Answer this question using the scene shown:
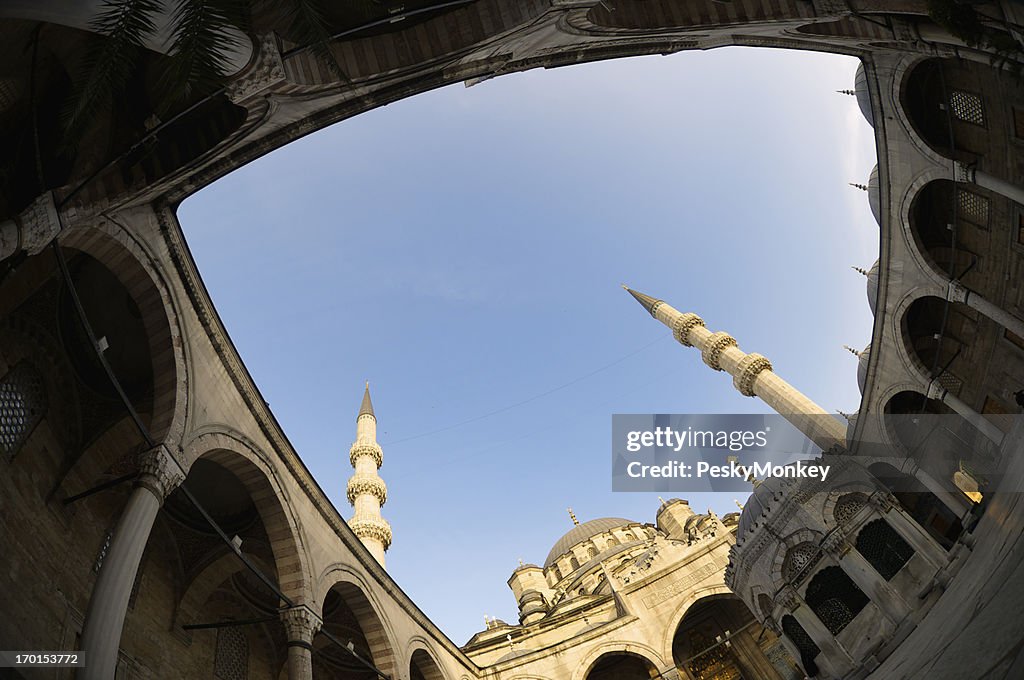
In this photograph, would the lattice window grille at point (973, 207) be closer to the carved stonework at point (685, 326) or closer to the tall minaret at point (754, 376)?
the tall minaret at point (754, 376)

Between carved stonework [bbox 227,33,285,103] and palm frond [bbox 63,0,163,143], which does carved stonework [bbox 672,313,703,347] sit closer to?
carved stonework [bbox 227,33,285,103]

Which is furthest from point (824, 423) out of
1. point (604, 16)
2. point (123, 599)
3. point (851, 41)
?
point (123, 599)

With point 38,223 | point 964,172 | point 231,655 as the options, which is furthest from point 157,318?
point 964,172

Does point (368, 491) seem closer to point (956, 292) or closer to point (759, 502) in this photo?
point (759, 502)

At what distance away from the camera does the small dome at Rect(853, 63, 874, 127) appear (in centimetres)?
1466

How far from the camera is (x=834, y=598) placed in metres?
16.1

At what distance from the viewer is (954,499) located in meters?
15.7

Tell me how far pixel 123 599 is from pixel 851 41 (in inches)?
547

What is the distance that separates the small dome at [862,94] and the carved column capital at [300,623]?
15.8 m

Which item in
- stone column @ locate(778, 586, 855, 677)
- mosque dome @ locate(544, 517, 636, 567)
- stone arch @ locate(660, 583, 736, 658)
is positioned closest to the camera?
stone column @ locate(778, 586, 855, 677)

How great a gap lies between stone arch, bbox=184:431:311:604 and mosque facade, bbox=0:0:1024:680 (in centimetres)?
5

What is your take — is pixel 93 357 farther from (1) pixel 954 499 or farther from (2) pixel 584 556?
(2) pixel 584 556

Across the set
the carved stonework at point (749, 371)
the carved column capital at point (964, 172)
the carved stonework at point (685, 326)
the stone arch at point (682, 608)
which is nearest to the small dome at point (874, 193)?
the carved column capital at point (964, 172)

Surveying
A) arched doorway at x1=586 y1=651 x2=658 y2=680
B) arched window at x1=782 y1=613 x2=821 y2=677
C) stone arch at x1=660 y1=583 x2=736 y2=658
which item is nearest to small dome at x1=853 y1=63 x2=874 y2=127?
arched window at x1=782 y1=613 x2=821 y2=677
